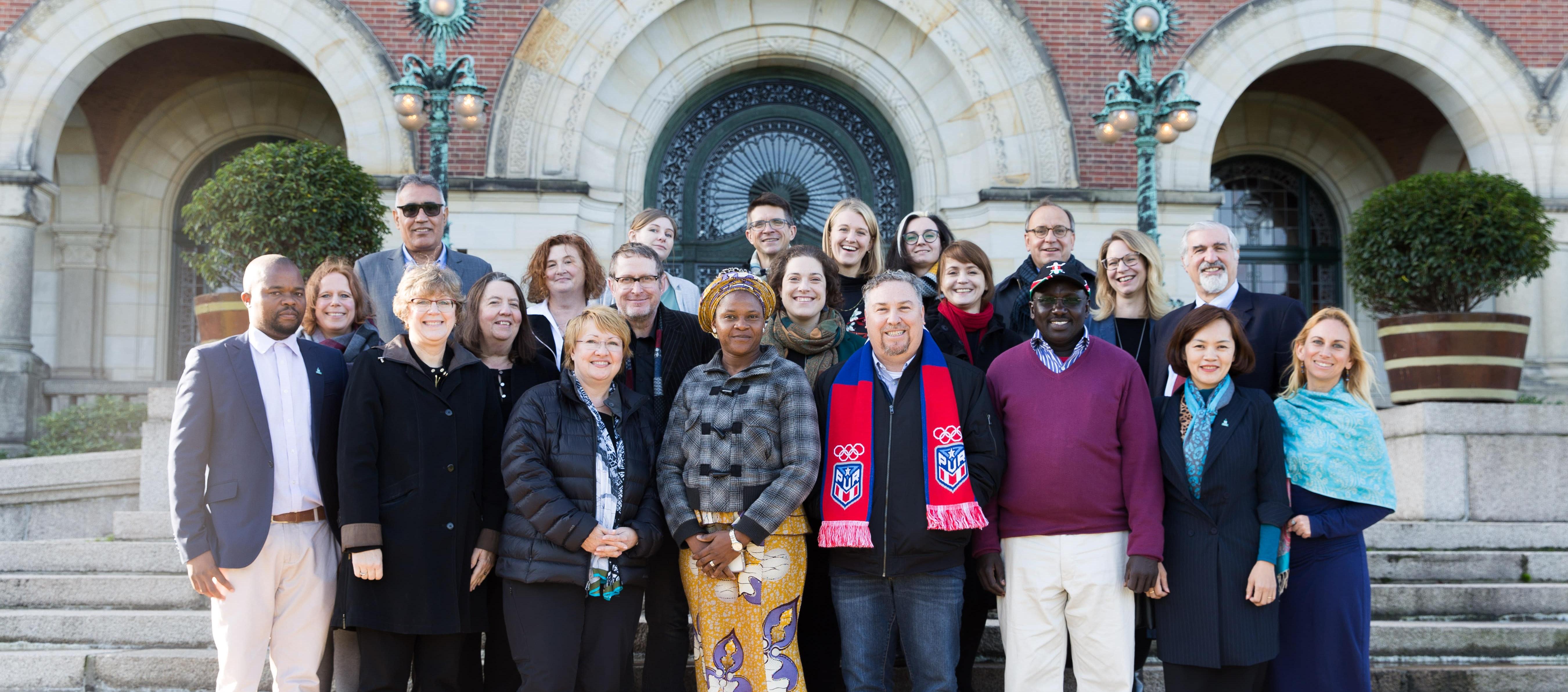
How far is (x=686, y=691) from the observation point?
4.62 meters

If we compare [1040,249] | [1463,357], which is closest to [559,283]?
[1040,249]

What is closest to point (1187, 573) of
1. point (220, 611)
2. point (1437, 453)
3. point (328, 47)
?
point (220, 611)

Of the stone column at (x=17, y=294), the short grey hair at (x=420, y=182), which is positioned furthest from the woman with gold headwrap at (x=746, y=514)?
the stone column at (x=17, y=294)

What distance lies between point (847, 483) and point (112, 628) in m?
4.10

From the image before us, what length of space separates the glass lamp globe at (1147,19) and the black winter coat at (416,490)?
7324 millimetres

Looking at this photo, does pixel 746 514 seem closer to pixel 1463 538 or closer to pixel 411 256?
pixel 411 256

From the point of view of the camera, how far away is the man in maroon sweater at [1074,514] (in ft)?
12.8

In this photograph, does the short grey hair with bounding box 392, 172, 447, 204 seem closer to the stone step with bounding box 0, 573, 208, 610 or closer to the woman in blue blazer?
the stone step with bounding box 0, 573, 208, 610

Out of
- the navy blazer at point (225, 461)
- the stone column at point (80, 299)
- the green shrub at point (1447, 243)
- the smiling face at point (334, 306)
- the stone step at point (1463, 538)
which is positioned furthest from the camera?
the stone column at point (80, 299)

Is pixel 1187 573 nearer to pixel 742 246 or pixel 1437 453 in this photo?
pixel 1437 453

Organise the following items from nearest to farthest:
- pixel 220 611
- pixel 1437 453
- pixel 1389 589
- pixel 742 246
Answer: pixel 220 611 < pixel 1389 589 < pixel 1437 453 < pixel 742 246

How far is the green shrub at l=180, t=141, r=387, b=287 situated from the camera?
8.27 meters

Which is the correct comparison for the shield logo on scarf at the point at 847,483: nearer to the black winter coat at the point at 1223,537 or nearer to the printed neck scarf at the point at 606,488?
the printed neck scarf at the point at 606,488

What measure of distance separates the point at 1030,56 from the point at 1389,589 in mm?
6698
